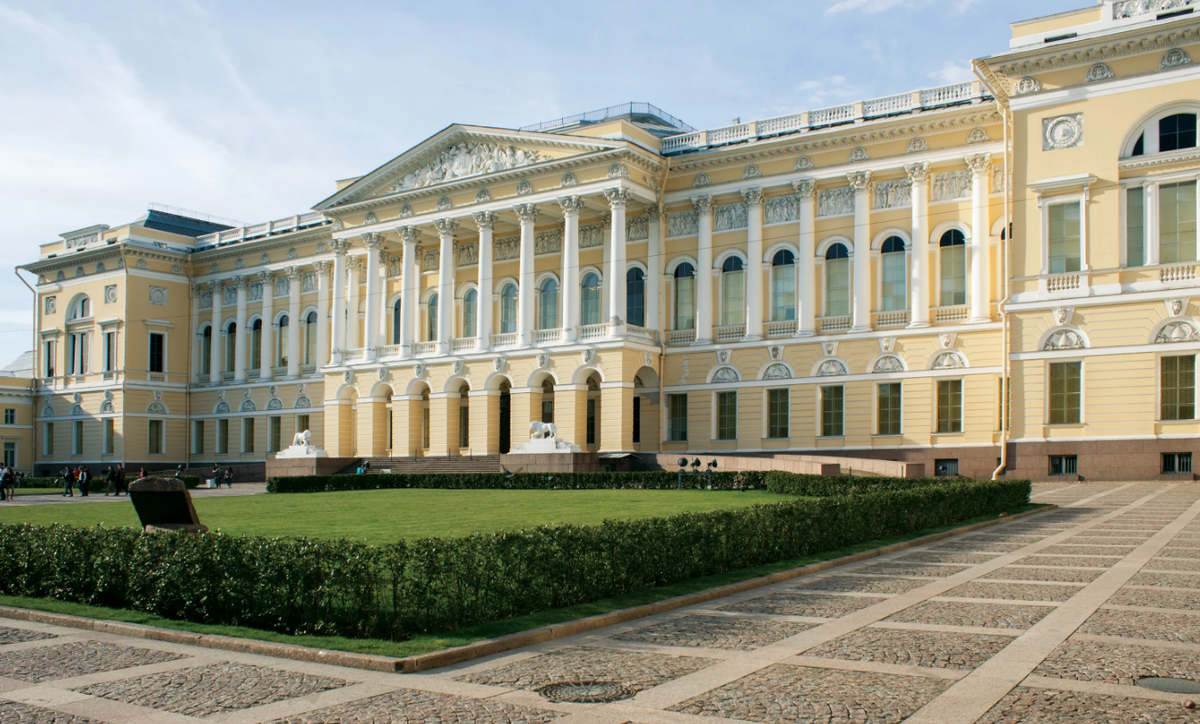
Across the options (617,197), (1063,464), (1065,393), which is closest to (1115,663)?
(1063,464)

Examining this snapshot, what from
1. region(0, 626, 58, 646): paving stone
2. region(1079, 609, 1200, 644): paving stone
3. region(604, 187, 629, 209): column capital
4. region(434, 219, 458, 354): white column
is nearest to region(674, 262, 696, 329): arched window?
region(604, 187, 629, 209): column capital

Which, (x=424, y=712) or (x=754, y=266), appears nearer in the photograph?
(x=424, y=712)

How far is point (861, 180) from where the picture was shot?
42750 millimetres

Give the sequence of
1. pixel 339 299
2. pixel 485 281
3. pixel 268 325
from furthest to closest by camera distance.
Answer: pixel 268 325
pixel 339 299
pixel 485 281

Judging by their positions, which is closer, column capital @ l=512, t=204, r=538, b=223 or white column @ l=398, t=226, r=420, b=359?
column capital @ l=512, t=204, r=538, b=223

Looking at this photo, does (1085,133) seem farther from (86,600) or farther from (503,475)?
(86,600)

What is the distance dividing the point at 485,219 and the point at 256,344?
78.6 ft

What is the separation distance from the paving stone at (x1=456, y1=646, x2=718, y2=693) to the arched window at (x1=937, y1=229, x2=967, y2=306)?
3481 cm

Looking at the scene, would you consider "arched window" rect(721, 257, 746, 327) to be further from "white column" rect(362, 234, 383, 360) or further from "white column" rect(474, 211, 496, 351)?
"white column" rect(362, 234, 383, 360)

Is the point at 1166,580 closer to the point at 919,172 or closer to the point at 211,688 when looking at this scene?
the point at 211,688

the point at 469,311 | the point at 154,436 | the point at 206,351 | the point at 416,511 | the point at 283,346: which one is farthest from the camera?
the point at 206,351

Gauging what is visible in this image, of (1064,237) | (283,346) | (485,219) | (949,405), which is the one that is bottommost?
(949,405)

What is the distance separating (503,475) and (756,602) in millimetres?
26552

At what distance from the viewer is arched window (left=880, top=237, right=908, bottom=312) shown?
4250 cm
